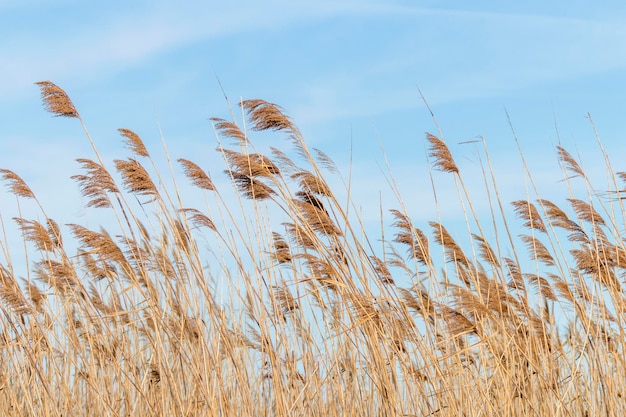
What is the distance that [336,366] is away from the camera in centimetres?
387

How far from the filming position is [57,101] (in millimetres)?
3945

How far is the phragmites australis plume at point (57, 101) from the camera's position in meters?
3.94

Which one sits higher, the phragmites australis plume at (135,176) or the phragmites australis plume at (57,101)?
the phragmites australis plume at (57,101)

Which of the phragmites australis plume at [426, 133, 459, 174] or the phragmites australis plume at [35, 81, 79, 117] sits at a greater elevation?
the phragmites australis plume at [35, 81, 79, 117]

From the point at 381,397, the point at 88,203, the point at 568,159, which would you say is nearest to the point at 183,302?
the point at 88,203

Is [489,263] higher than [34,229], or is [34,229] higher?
[34,229]

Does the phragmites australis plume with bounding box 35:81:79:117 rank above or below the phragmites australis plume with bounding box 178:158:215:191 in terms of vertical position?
above

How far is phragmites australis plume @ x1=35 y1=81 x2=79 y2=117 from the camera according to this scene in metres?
3.94

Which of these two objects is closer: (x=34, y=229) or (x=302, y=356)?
(x=302, y=356)

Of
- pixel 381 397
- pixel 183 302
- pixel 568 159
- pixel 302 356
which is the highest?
pixel 568 159

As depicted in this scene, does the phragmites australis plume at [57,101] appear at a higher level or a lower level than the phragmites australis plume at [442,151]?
higher

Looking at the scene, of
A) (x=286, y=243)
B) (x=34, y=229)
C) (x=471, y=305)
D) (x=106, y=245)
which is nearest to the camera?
(x=471, y=305)

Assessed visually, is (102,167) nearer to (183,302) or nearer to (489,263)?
(183,302)

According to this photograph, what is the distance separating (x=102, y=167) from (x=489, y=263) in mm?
2251
